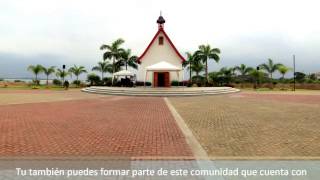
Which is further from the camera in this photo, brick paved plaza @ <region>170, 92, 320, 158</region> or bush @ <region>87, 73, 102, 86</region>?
bush @ <region>87, 73, 102, 86</region>

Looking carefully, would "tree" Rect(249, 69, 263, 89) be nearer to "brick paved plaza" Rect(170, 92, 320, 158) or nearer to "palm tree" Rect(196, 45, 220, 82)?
"palm tree" Rect(196, 45, 220, 82)

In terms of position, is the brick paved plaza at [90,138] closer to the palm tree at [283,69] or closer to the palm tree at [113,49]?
the palm tree at [113,49]

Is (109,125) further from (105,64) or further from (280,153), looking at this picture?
(105,64)

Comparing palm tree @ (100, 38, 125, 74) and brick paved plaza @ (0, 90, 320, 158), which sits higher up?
palm tree @ (100, 38, 125, 74)

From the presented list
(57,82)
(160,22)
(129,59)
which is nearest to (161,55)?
(160,22)

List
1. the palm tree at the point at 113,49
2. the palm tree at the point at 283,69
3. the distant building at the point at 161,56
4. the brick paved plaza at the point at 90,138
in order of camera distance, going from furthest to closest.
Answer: the palm tree at the point at 283,69, the palm tree at the point at 113,49, the distant building at the point at 161,56, the brick paved plaza at the point at 90,138

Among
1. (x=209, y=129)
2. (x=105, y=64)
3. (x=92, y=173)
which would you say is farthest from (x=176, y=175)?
→ (x=105, y=64)

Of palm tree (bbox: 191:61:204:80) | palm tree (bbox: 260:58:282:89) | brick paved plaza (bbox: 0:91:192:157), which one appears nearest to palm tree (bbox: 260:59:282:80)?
palm tree (bbox: 260:58:282:89)

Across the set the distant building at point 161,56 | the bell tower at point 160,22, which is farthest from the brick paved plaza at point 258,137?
the bell tower at point 160,22

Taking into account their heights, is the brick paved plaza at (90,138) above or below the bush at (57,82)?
below

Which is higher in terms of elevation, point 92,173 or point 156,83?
point 156,83

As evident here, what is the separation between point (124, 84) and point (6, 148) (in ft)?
79.5

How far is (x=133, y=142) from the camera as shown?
5922 millimetres

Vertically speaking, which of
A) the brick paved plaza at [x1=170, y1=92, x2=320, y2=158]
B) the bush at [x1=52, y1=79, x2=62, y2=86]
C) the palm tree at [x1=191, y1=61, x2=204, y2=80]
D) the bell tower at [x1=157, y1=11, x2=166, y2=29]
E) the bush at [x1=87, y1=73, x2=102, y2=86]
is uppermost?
the bell tower at [x1=157, y1=11, x2=166, y2=29]
